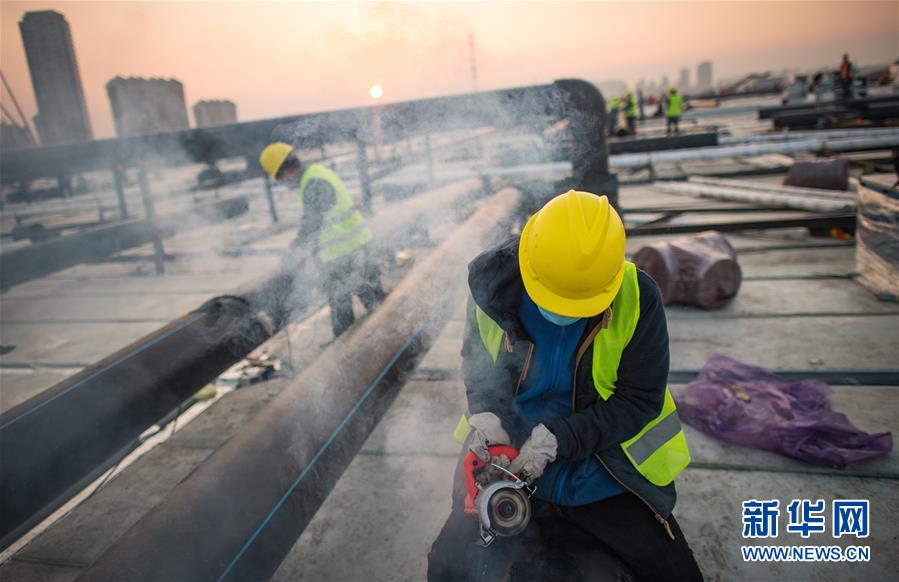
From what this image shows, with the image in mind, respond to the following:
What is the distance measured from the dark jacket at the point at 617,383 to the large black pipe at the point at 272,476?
80cm

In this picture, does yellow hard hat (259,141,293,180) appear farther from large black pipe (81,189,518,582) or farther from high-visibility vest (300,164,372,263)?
large black pipe (81,189,518,582)

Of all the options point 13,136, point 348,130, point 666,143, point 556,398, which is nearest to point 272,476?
point 556,398

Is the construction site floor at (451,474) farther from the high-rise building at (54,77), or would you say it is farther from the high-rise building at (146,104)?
the high-rise building at (54,77)

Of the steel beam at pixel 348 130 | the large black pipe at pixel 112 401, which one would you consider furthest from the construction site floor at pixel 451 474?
the steel beam at pixel 348 130

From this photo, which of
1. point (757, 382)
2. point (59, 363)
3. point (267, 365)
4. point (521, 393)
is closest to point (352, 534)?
point (521, 393)

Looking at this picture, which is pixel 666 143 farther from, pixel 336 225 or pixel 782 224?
pixel 336 225

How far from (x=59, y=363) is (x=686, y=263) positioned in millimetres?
5354

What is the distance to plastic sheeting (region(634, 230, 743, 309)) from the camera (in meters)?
3.84

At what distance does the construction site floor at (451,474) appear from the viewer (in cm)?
196

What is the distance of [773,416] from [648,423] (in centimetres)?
136

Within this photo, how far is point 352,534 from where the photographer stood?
2.15m

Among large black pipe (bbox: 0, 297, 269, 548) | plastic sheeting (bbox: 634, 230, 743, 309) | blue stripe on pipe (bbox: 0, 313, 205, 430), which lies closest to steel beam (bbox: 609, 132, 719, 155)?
plastic sheeting (bbox: 634, 230, 743, 309)

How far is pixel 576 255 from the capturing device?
1.29 m

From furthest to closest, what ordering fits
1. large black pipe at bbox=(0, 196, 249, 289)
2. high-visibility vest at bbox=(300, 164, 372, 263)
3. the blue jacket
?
large black pipe at bbox=(0, 196, 249, 289), high-visibility vest at bbox=(300, 164, 372, 263), the blue jacket
